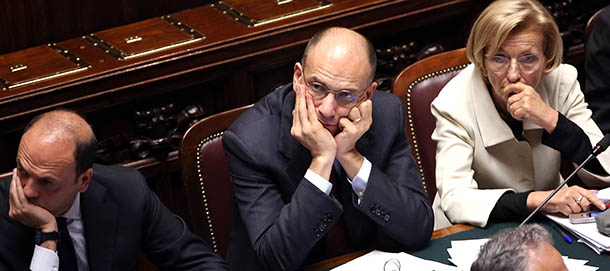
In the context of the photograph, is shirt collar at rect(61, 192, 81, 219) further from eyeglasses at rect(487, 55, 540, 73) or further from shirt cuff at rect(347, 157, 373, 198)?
eyeglasses at rect(487, 55, 540, 73)

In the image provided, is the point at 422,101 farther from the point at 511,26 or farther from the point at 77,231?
the point at 77,231

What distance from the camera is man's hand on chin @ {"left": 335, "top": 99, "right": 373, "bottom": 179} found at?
118 inches

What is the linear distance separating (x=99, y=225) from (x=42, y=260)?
0.72 ft

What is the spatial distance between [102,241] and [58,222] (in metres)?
0.14

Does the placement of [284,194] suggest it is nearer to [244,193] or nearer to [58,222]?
[244,193]

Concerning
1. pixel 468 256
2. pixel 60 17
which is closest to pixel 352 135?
pixel 468 256

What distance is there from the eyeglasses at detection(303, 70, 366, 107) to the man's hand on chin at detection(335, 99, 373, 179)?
0.14 ft

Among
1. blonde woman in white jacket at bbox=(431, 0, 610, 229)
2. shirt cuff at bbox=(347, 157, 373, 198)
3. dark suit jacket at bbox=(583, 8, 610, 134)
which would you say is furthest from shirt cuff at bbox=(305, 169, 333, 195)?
dark suit jacket at bbox=(583, 8, 610, 134)

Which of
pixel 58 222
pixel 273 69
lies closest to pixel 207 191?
pixel 58 222

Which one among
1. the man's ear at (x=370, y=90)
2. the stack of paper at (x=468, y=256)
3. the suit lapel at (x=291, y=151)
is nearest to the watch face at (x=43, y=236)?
the suit lapel at (x=291, y=151)

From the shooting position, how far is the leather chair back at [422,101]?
141 inches

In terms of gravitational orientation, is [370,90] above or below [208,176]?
above

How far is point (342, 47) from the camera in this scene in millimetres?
2953

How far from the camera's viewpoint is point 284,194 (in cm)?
307
